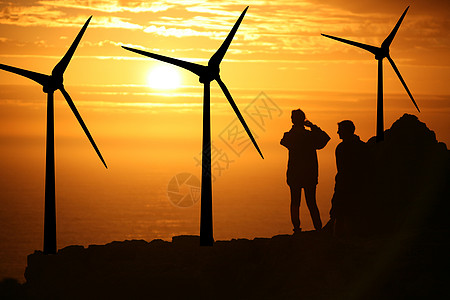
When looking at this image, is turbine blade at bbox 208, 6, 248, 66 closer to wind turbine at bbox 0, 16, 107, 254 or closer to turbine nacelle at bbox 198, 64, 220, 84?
turbine nacelle at bbox 198, 64, 220, 84

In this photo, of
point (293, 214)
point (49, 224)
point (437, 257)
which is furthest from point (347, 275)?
point (49, 224)

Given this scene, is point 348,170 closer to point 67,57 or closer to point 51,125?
point 51,125

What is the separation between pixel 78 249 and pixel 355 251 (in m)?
11.0

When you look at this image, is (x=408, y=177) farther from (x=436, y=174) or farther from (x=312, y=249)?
(x=312, y=249)

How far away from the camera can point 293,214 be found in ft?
80.4

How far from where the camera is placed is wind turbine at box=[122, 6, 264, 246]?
24.8 m

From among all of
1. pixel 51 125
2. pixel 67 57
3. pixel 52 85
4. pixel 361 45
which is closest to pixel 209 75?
pixel 51 125

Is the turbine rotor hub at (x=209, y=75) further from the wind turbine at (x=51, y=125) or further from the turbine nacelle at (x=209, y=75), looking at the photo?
the wind turbine at (x=51, y=125)

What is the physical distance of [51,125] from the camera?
2778 cm

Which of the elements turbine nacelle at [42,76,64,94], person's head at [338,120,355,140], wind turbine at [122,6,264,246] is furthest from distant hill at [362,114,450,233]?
turbine nacelle at [42,76,64,94]

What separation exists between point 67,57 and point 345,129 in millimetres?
14089

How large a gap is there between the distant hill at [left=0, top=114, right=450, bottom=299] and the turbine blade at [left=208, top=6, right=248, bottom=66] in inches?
280

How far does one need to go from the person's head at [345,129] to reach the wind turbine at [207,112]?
299 cm

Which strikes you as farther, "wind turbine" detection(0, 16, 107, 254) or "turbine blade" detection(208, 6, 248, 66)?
"wind turbine" detection(0, 16, 107, 254)
